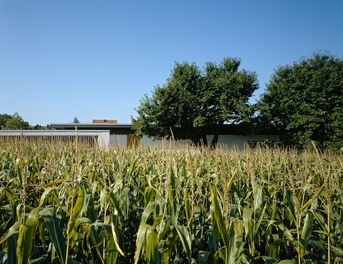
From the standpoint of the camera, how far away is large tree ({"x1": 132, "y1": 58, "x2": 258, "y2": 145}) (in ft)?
76.2

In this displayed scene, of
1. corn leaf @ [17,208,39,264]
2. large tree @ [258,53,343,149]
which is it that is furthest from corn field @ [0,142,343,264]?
large tree @ [258,53,343,149]

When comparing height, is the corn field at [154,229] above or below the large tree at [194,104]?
below

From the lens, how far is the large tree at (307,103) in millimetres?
22172

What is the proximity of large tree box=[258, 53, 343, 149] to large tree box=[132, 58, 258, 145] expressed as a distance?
2.55m

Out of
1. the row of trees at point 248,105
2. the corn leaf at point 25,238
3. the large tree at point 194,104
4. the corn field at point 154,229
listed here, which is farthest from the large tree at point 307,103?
the corn leaf at point 25,238

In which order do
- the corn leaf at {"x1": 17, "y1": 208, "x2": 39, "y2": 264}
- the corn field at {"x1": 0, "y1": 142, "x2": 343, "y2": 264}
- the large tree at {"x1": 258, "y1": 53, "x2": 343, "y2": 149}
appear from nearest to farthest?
the corn leaf at {"x1": 17, "y1": 208, "x2": 39, "y2": 264}
the corn field at {"x1": 0, "y1": 142, "x2": 343, "y2": 264}
the large tree at {"x1": 258, "y1": 53, "x2": 343, "y2": 149}

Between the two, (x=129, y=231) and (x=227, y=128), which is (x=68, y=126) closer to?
(x=227, y=128)

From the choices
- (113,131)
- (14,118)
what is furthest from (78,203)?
(14,118)

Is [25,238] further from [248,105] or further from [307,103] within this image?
[307,103]

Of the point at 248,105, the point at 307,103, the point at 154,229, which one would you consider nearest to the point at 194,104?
the point at 248,105

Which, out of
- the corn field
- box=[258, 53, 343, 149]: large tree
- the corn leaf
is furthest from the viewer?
box=[258, 53, 343, 149]: large tree

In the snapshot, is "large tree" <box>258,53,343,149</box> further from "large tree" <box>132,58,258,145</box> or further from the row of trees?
"large tree" <box>132,58,258,145</box>

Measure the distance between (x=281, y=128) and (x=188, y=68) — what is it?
35.5 ft

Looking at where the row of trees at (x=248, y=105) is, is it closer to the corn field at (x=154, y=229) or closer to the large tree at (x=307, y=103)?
the large tree at (x=307, y=103)
